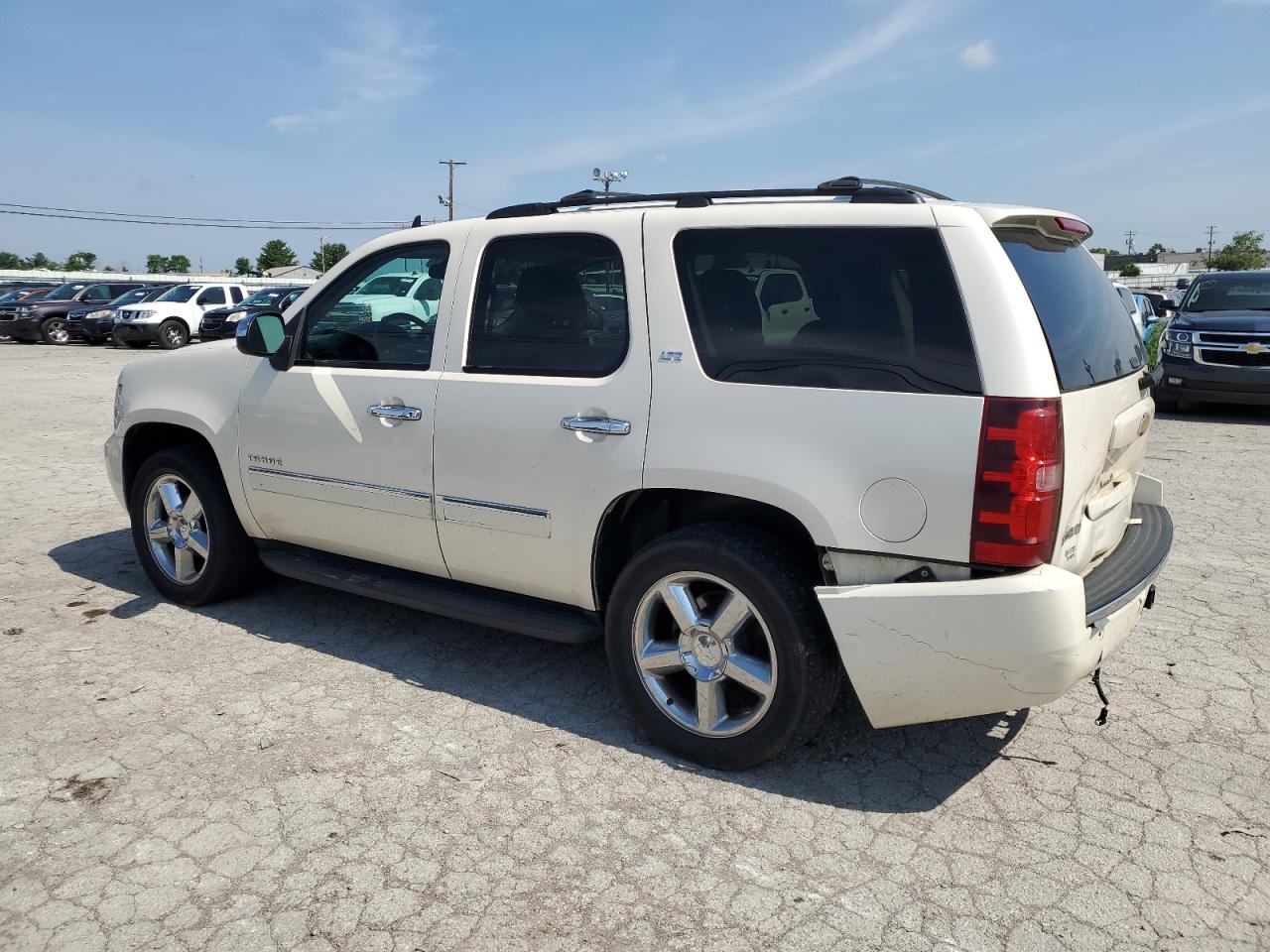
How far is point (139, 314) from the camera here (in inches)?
1039

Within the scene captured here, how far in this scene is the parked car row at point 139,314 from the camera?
1041 inches

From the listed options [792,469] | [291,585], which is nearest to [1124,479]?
[792,469]

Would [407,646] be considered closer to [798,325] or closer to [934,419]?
[798,325]

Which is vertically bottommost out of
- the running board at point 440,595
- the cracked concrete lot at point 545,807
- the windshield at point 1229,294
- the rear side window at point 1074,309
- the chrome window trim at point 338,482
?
the cracked concrete lot at point 545,807

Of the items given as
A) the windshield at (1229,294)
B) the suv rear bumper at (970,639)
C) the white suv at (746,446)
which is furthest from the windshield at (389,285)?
the windshield at (1229,294)

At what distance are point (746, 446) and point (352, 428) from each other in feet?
6.08

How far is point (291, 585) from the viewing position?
5.52 meters

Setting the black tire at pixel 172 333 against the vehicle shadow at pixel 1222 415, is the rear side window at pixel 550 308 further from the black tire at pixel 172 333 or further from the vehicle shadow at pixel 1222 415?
the black tire at pixel 172 333

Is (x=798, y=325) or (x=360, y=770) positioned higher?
(x=798, y=325)

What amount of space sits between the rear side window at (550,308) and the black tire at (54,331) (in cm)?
2967

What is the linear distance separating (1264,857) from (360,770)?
2813 mm

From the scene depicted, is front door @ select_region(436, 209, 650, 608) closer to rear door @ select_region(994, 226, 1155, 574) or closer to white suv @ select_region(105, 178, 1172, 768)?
white suv @ select_region(105, 178, 1172, 768)

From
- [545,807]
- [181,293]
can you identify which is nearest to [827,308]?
[545,807]

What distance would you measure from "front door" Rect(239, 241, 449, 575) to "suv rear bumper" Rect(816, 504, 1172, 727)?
6.09 feet
